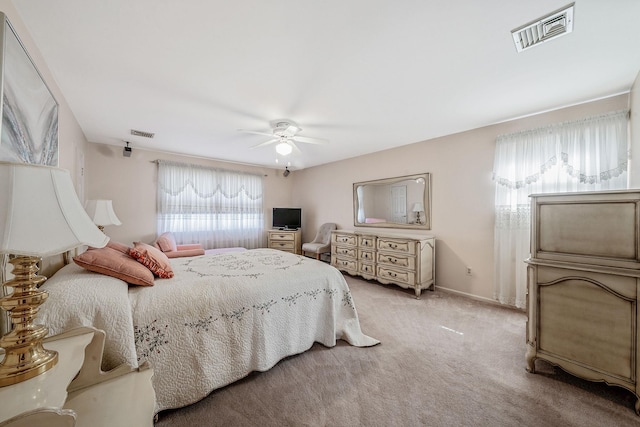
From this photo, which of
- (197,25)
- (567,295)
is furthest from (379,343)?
(197,25)

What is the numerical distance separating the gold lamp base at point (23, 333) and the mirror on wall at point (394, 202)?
4.14 m

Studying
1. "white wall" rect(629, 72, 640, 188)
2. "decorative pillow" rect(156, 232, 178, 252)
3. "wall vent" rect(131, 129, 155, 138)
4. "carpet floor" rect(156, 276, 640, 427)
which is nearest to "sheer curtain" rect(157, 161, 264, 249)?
"decorative pillow" rect(156, 232, 178, 252)

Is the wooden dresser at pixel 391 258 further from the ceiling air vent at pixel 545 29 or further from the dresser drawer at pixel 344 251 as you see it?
the ceiling air vent at pixel 545 29

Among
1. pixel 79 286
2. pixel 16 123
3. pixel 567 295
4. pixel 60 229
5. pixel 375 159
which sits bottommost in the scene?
pixel 567 295

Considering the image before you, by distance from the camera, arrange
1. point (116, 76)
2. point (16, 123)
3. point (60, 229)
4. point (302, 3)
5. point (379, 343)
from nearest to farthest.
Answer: point (60, 229)
point (16, 123)
point (302, 3)
point (116, 76)
point (379, 343)

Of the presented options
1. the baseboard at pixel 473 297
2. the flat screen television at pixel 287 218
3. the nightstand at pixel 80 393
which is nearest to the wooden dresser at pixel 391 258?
the baseboard at pixel 473 297

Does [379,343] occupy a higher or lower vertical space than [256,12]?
lower

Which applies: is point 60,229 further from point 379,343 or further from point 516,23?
point 516,23

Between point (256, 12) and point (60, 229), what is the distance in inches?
59.0

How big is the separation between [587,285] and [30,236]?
288 centimetres

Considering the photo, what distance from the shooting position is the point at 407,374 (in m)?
1.83

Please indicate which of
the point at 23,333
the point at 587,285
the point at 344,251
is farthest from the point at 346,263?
the point at 23,333

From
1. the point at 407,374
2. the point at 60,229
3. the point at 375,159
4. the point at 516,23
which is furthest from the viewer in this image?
the point at 375,159

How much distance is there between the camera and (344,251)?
178 inches
